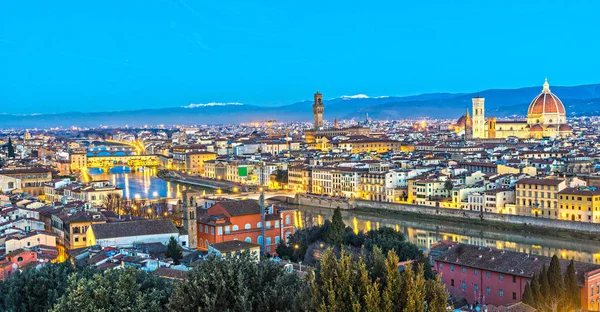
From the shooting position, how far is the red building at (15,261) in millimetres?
9970

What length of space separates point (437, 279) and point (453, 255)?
6.20 m

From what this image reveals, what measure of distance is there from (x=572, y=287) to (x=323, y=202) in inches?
612

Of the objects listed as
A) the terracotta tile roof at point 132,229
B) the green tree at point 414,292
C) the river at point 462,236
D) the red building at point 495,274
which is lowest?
the river at point 462,236

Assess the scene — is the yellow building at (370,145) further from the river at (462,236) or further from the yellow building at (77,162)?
the river at (462,236)

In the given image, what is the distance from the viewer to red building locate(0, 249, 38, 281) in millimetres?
9970

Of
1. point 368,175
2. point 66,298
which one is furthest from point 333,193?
point 66,298

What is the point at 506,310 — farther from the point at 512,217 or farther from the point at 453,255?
the point at 512,217

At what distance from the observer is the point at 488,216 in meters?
18.9

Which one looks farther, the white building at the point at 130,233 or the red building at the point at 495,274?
the white building at the point at 130,233

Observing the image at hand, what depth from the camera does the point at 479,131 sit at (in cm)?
4806

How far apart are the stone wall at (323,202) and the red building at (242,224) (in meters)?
8.23

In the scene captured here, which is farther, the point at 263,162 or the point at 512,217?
the point at 263,162

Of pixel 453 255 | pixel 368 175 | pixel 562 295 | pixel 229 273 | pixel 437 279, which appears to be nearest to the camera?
pixel 437 279

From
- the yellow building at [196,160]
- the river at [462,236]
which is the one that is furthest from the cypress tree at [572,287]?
the yellow building at [196,160]
